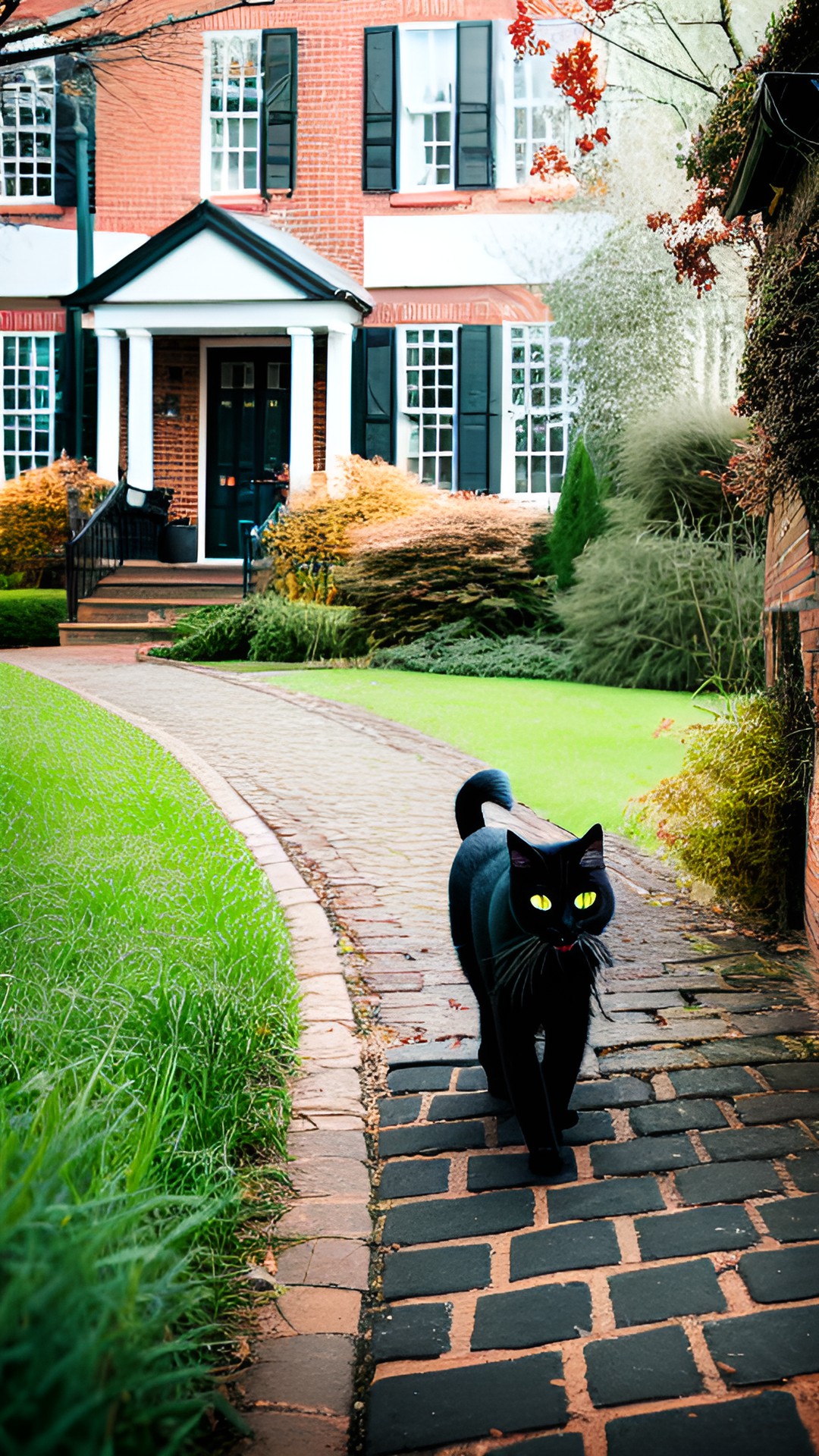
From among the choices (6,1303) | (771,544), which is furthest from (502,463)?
(6,1303)

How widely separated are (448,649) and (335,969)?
29.7 ft

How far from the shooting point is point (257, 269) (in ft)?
55.4

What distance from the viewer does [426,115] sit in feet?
60.2

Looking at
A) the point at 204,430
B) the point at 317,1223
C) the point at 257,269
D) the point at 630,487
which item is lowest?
the point at 317,1223

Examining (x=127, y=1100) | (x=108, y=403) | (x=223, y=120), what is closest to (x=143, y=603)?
(x=108, y=403)

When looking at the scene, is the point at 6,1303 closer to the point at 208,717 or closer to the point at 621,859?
the point at 621,859

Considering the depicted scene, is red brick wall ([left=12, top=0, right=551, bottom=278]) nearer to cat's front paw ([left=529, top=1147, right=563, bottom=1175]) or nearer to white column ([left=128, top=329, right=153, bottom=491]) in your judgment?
white column ([left=128, top=329, right=153, bottom=491])

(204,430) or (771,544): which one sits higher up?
(204,430)

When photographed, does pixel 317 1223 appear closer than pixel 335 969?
Yes

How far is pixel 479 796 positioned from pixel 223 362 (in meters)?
16.7

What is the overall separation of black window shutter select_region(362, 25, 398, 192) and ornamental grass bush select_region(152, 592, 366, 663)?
8008mm

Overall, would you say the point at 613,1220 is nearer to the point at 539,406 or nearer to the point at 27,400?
the point at 539,406

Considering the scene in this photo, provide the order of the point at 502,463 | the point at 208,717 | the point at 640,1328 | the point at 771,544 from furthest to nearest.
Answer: the point at 502,463
the point at 208,717
the point at 771,544
the point at 640,1328

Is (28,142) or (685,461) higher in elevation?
(28,142)
